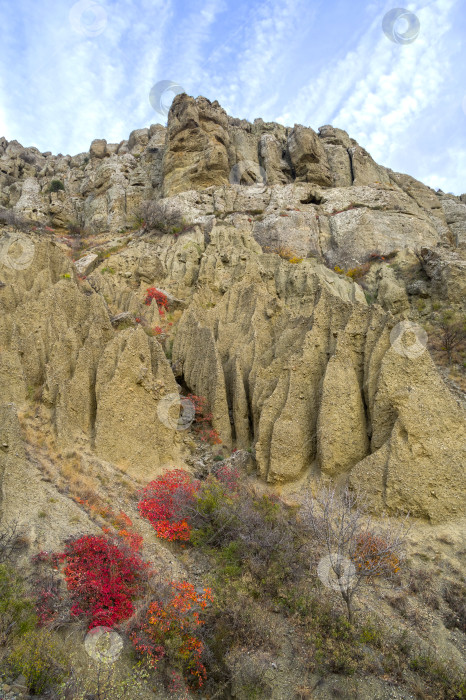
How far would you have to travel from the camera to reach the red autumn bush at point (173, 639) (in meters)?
7.32

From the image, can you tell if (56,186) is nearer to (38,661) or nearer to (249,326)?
(249,326)

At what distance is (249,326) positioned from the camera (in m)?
19.5

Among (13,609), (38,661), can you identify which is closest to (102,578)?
(13,609)

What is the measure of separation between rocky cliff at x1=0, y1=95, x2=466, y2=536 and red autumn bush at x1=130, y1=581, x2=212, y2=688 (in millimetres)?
5027

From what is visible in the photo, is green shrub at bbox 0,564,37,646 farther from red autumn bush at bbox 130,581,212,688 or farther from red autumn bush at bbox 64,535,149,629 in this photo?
red autumn bush at bbox 130,581,212,688

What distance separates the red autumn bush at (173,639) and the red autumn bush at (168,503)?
277cm

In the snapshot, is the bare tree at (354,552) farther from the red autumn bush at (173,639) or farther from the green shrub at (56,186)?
the green shrub at (56,186)

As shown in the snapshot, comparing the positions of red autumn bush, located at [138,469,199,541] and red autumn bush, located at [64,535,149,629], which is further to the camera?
red autumn bush, located at [138,469,199,541]

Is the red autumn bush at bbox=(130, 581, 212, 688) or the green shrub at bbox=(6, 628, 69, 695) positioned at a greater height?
the green shrub at bbox=(6, 628, 69, 695)

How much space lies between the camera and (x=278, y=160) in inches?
2060

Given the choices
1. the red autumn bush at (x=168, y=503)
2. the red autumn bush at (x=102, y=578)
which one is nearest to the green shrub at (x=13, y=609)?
the red autumn bush at (x=102, y=578)

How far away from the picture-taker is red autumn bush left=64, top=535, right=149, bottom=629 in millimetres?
7852

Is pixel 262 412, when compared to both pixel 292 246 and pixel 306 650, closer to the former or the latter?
pixel 306 650

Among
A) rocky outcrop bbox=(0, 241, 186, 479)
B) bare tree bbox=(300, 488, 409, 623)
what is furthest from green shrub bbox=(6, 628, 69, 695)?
rocky outcrop bbox=(0, 241, 186, 479)
